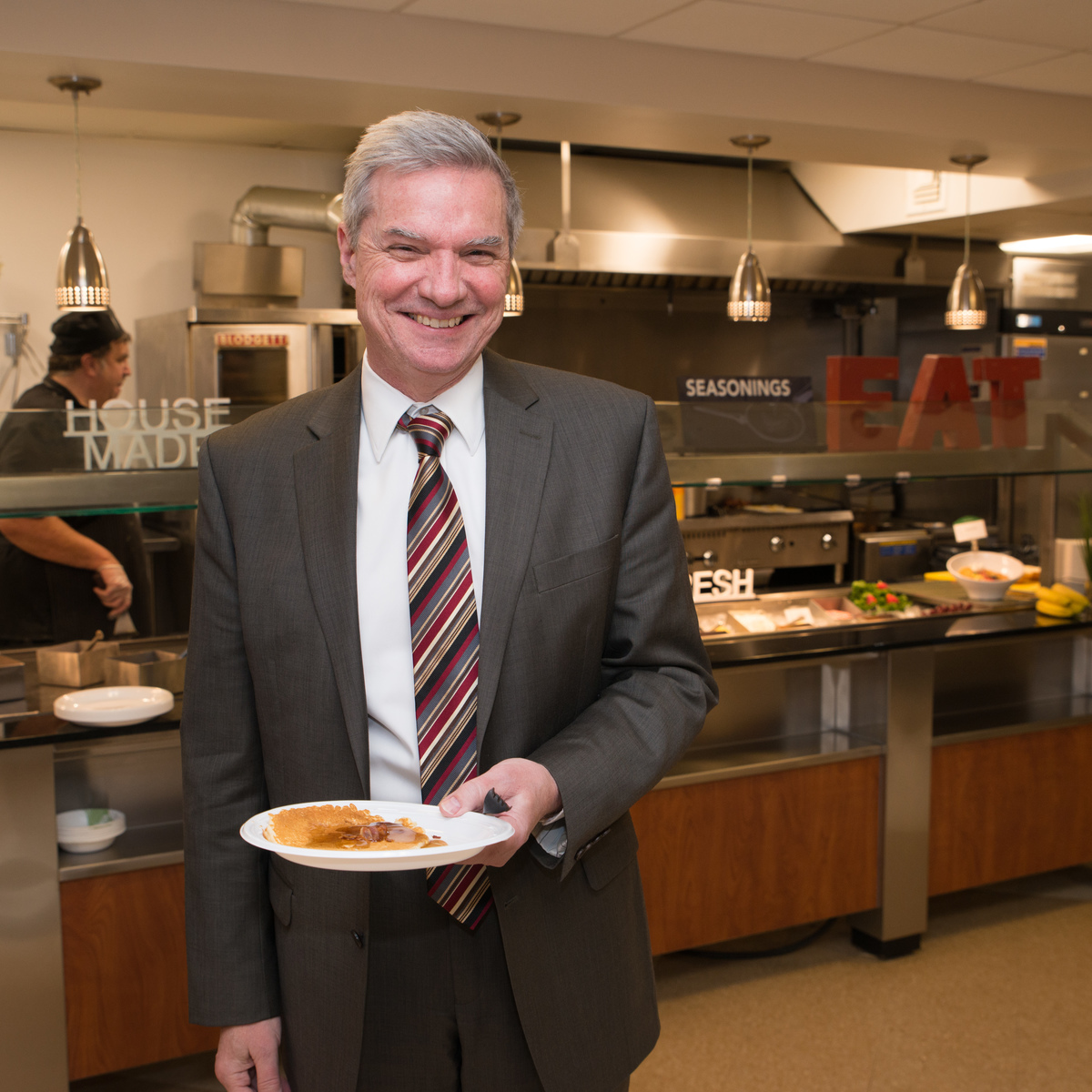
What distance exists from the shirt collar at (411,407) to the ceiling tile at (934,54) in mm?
3177

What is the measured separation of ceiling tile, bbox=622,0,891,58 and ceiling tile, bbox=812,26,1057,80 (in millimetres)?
112

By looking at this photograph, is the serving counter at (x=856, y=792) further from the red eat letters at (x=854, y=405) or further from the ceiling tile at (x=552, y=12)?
the ceiling tile at (x=552, y=12)

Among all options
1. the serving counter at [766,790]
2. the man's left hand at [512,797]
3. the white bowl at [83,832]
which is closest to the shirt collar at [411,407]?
the man's left hand at [512,797]

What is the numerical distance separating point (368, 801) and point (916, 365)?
22.5 ft

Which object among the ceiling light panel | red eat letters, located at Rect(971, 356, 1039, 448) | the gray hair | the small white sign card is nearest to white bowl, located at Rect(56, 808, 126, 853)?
the gray hair

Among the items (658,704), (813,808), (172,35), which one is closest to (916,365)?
(813,808)

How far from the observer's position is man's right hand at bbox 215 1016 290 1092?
1359 mm

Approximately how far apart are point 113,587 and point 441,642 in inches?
112

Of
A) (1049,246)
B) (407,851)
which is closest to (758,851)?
(407,851)

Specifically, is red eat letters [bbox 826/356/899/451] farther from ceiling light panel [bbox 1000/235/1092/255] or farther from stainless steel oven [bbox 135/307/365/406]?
ceiling light panel [bbox 1000/235/1092/255]

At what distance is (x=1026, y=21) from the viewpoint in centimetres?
373

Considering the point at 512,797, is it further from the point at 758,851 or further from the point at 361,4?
the point at 361,4

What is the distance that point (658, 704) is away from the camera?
1.32m

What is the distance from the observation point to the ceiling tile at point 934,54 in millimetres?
3955
